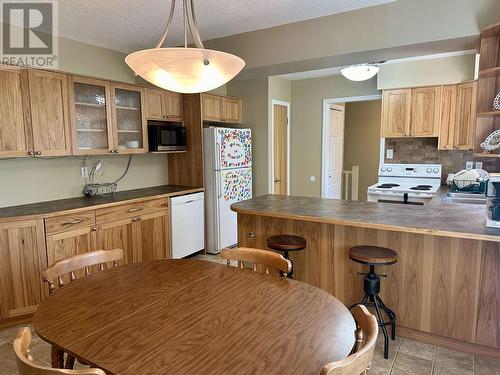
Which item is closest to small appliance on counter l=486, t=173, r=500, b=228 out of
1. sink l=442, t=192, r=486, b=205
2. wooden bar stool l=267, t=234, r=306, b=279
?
wooden bar stool l=267, t=234, r=306, b=279

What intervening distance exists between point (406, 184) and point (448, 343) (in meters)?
2.81

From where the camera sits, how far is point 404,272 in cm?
252

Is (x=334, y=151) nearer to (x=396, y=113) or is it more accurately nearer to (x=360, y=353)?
(x=396, y=113)

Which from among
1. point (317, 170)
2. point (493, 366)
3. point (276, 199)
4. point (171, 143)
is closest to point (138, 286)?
point (276, 199)

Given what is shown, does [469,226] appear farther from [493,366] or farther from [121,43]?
[121,43]

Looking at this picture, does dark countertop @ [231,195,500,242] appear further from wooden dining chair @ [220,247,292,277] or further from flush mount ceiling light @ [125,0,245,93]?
flush mount ceiling light @ [125,0,245,93]

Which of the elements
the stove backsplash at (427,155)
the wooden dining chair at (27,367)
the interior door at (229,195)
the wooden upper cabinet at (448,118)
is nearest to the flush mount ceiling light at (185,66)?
the wooden dining chair at (27,367)

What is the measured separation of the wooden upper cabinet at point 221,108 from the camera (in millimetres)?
4387

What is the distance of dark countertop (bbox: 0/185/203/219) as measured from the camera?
114 inches

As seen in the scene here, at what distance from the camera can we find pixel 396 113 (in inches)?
184

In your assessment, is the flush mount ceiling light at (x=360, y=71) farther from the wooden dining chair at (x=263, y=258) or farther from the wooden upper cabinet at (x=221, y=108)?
the wooden dining chair at (x=263, y=258)

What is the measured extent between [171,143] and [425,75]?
338 cm

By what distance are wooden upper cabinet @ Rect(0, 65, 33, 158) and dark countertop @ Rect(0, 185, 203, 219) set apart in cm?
49

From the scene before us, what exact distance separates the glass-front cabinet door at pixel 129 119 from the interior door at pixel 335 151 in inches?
121
